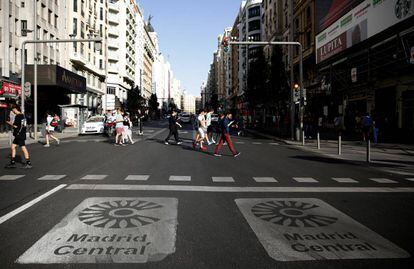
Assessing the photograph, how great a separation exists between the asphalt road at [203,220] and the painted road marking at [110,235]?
0.01 m

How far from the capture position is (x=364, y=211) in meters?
5.77

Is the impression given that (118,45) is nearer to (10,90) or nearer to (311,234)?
(10,90)

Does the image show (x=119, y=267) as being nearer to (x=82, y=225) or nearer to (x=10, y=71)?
(x=82, y=225)

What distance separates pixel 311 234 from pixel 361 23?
22366mm

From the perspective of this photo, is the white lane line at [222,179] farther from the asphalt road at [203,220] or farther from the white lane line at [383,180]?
the white lane line at [383,180]

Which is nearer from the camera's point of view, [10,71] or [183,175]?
[183,175]

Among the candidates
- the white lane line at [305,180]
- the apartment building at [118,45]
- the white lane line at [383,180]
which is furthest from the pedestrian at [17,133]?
the apartment building at [118,45]

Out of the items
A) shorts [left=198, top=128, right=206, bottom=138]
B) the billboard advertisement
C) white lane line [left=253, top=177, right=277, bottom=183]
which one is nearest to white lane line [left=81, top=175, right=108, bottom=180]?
white lane line [left=253, top=177, right=277, bottom=183]

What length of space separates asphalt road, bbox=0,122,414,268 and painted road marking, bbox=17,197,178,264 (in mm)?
12

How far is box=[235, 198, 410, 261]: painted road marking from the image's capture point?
390 centimetres

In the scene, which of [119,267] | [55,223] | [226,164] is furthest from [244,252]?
[226,164]

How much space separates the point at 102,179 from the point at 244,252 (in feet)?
17.5

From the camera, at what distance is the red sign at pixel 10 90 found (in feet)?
89.7

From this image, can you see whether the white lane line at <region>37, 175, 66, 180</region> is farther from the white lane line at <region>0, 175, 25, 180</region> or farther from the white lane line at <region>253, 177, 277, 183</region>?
the white lane line at <region>253, 177, 277, 183</region>
